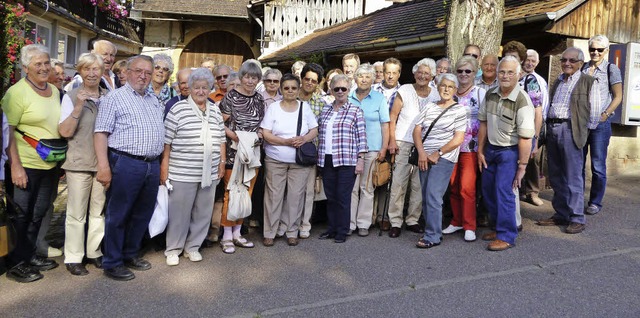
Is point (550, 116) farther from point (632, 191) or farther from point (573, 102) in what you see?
point (632, 191)

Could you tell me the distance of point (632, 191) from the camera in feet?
26.2

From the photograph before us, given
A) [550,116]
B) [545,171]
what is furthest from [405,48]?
[550,116]

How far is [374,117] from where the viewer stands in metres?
5.95

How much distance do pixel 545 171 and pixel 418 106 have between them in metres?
3.39

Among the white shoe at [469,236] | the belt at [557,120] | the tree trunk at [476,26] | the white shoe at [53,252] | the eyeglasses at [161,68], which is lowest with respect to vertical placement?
the white shoe at [53,252]

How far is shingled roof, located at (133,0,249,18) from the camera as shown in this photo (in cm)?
2030

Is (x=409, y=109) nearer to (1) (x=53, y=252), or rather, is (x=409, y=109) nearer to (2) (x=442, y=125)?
(2) (x=442, y=125)

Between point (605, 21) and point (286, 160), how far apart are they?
5.94 m

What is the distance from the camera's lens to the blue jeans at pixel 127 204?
14.8ft

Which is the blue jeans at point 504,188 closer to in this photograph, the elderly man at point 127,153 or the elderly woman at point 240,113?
the elderly woman at point 240,113

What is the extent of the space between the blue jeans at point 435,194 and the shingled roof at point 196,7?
1627cm

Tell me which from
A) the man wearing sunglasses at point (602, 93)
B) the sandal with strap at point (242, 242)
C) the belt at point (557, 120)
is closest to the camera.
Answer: the sandal with strap at point (242, 242)

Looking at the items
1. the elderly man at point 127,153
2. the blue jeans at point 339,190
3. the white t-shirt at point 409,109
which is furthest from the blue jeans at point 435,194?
the elderly man at point 127,153

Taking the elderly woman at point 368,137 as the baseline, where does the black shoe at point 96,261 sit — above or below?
below
